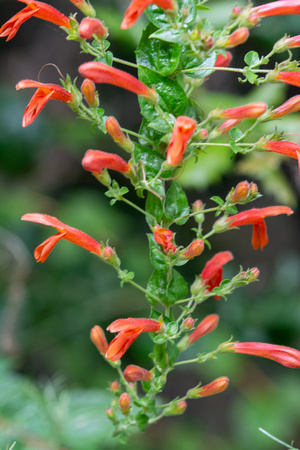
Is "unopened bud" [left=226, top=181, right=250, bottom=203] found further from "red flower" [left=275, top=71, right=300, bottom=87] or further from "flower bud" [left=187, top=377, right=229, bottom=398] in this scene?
"flower bud" [left=187, top=377, right=229, bottom=398]

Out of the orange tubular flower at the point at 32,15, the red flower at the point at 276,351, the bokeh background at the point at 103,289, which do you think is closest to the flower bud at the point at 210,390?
the red flower at the point at 276,351

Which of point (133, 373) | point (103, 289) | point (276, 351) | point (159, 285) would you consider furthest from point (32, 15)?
point (103, 289)

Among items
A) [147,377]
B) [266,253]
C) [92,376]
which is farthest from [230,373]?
[147,377]

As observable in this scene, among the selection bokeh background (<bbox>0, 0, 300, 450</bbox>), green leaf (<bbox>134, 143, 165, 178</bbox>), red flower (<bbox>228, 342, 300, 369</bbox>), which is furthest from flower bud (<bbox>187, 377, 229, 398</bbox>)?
bokeh background (<bbox>0, 0, 300, 450</bbox>)

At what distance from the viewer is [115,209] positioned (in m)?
3.37

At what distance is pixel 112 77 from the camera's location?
994 mm

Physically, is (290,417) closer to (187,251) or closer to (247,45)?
(247,45)

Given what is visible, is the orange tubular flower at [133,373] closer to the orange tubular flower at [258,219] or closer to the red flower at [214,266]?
the red flower at [214,266]

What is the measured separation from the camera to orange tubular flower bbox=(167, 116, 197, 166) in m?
0.89

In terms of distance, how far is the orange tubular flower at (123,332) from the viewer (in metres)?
1.01

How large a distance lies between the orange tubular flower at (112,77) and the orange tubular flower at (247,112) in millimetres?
151

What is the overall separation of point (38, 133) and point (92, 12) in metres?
2.15

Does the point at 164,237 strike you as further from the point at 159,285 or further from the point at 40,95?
the point at 40,95

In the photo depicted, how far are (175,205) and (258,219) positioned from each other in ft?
0.70
